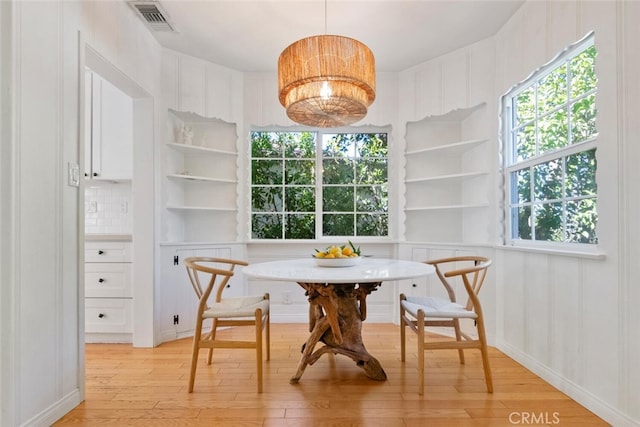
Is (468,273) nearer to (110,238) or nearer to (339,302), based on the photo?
(339,302)

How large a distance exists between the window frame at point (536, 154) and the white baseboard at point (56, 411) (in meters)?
2.86

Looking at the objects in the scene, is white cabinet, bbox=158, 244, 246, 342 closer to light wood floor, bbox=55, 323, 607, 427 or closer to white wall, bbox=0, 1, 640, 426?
light wood floor, bbox=55, 323, 607, 427

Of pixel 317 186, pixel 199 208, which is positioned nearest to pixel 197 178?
pixel 199 208

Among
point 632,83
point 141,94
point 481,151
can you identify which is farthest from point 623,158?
point 141,94

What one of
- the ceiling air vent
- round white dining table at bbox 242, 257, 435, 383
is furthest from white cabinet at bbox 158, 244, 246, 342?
the ceiling air vent

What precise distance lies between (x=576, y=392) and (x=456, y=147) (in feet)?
6.96

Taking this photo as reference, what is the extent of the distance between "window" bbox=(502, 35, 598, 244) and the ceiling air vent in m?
2.69

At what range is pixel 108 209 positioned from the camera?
11.4 feet

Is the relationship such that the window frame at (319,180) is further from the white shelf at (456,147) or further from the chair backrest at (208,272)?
the chair backrest at (208,272)

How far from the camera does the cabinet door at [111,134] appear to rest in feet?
10.6

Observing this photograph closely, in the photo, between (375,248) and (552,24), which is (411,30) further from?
(375,248)

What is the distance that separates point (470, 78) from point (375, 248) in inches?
70.9

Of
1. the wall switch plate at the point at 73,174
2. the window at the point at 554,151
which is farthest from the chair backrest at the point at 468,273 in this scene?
the wall switch plate at the point at 73,174

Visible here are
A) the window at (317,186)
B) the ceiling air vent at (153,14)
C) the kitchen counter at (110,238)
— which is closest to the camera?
the ceiling air vent at (153,14)
